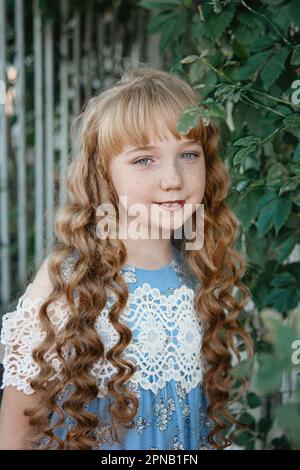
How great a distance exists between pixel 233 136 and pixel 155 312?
543 millimetres

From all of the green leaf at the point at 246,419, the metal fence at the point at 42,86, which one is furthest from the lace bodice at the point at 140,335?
the metal fence at the point at 42,86

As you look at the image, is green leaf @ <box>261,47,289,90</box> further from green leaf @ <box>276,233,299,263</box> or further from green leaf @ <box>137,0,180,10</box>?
green leaf @ <box>137,0,180,10</box>

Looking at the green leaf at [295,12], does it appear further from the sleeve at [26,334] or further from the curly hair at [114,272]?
the sleeve at [26,334]

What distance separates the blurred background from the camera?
1.23 m

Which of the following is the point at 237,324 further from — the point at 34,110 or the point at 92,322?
the point at 34,110

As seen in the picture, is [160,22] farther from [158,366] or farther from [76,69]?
[76,69]

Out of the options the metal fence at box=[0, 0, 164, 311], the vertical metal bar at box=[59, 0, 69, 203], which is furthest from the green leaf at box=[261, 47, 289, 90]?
the vertical metal bar at box=[59, 0, 69, 203]

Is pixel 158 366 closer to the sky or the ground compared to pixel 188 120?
closer to the ground

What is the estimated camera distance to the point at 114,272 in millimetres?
1335

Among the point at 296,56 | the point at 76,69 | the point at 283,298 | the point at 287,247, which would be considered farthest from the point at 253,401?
the point at 76,69

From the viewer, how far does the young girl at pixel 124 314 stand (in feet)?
4.10

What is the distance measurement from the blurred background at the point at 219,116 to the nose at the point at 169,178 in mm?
135

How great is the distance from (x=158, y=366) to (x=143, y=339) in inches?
2.6

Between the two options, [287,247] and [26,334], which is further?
[287,247]
